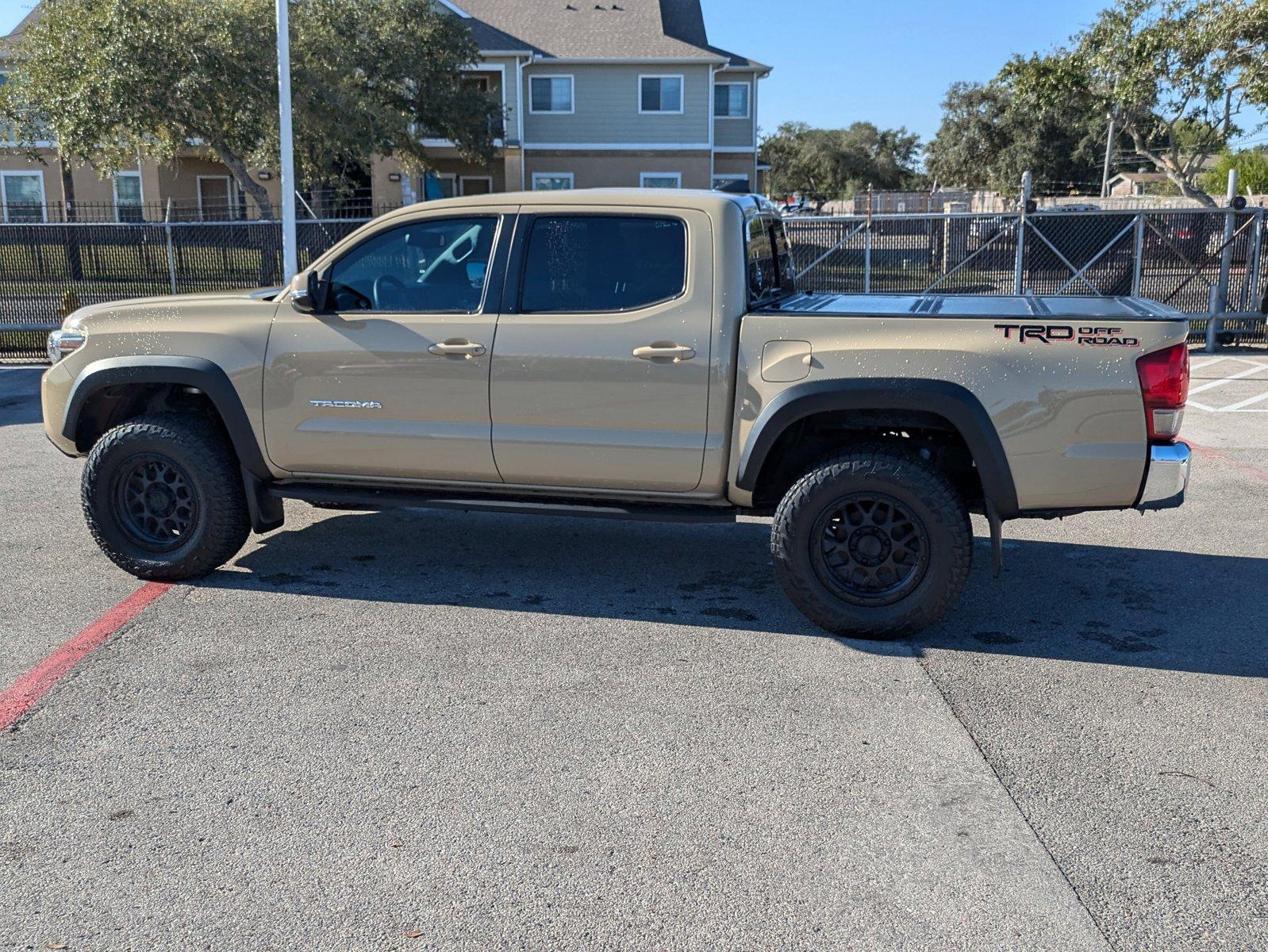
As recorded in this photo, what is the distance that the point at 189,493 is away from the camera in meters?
5.87

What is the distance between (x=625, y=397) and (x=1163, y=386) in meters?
2.22

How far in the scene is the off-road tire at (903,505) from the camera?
Result: 16.2 ft

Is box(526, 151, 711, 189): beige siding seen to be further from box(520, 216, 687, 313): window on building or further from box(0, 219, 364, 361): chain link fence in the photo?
box(520, 216, 687, 313): window on building

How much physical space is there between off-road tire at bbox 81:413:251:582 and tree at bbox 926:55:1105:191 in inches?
1752

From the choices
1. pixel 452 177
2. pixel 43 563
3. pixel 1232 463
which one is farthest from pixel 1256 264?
pixel 452 177

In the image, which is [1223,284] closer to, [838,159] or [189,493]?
[189,493]

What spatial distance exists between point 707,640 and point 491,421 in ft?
4.63

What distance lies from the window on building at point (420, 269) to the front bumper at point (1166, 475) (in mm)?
3019

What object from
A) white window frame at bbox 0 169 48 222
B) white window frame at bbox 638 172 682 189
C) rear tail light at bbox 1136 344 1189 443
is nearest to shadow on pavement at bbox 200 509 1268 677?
rear tail light at bbox 1136 344 1189 443

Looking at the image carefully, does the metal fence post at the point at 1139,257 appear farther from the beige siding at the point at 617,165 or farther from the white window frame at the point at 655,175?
the white window frame at the point at 655,175

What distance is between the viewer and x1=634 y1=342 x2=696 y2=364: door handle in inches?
203

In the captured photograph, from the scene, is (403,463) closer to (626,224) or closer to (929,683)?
(626,224)

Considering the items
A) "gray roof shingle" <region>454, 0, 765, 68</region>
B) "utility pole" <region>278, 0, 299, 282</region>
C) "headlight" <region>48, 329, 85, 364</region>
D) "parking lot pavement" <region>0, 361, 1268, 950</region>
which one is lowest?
"parking lot pavement" <region>0, 361, 1268, 950</region>

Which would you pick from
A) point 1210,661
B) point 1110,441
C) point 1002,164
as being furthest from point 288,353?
point 1002,164
